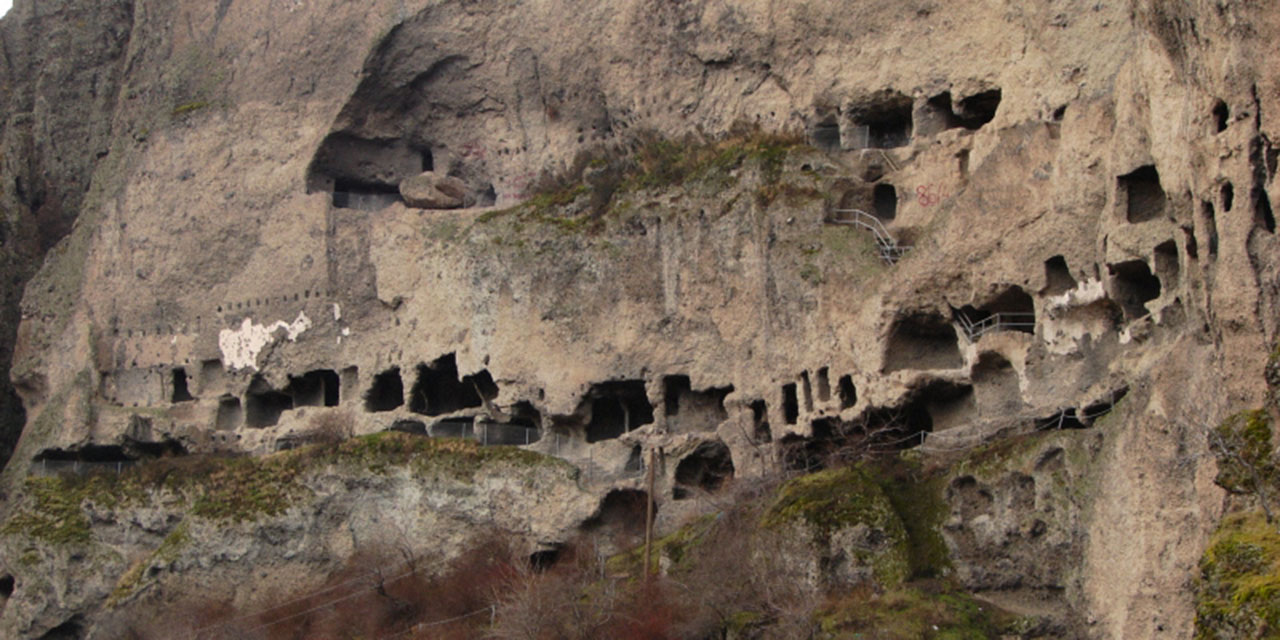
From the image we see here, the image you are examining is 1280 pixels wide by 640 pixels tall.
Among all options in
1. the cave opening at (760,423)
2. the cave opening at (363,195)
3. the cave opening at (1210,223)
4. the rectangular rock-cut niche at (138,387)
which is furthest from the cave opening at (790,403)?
the rectangular rock-cut niche at (138,387)

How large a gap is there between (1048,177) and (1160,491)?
6.99 meters

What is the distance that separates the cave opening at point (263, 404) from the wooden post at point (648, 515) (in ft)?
31.0

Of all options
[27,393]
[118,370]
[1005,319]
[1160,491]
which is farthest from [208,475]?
[1160,491]

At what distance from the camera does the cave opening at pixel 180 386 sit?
35844 millimetres

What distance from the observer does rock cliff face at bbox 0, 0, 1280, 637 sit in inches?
785

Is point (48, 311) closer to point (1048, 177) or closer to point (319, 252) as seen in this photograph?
point (319, 252)

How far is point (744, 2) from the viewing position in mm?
31656

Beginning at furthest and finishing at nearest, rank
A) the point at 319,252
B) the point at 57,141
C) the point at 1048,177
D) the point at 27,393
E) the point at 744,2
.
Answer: the point at 57,141 → the point at 27,393 → the point at 319,252 → the point at 744,2 → the point at 1048,177

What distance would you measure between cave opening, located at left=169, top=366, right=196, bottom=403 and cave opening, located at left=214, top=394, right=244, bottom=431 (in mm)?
1041

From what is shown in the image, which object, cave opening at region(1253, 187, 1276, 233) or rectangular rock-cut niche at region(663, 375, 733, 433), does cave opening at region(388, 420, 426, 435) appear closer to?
rectangular rock-cut niche at region(663, 375, 733, 433)

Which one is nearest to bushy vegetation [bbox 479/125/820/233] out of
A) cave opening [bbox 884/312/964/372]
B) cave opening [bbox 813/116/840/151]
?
cave opening [bbox 813/116/840/151]

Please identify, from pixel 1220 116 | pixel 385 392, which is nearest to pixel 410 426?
pixel 385 392

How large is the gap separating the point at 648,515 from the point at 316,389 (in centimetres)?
1089

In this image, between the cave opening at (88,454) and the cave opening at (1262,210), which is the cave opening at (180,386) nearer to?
the cave opening at (88,454)
